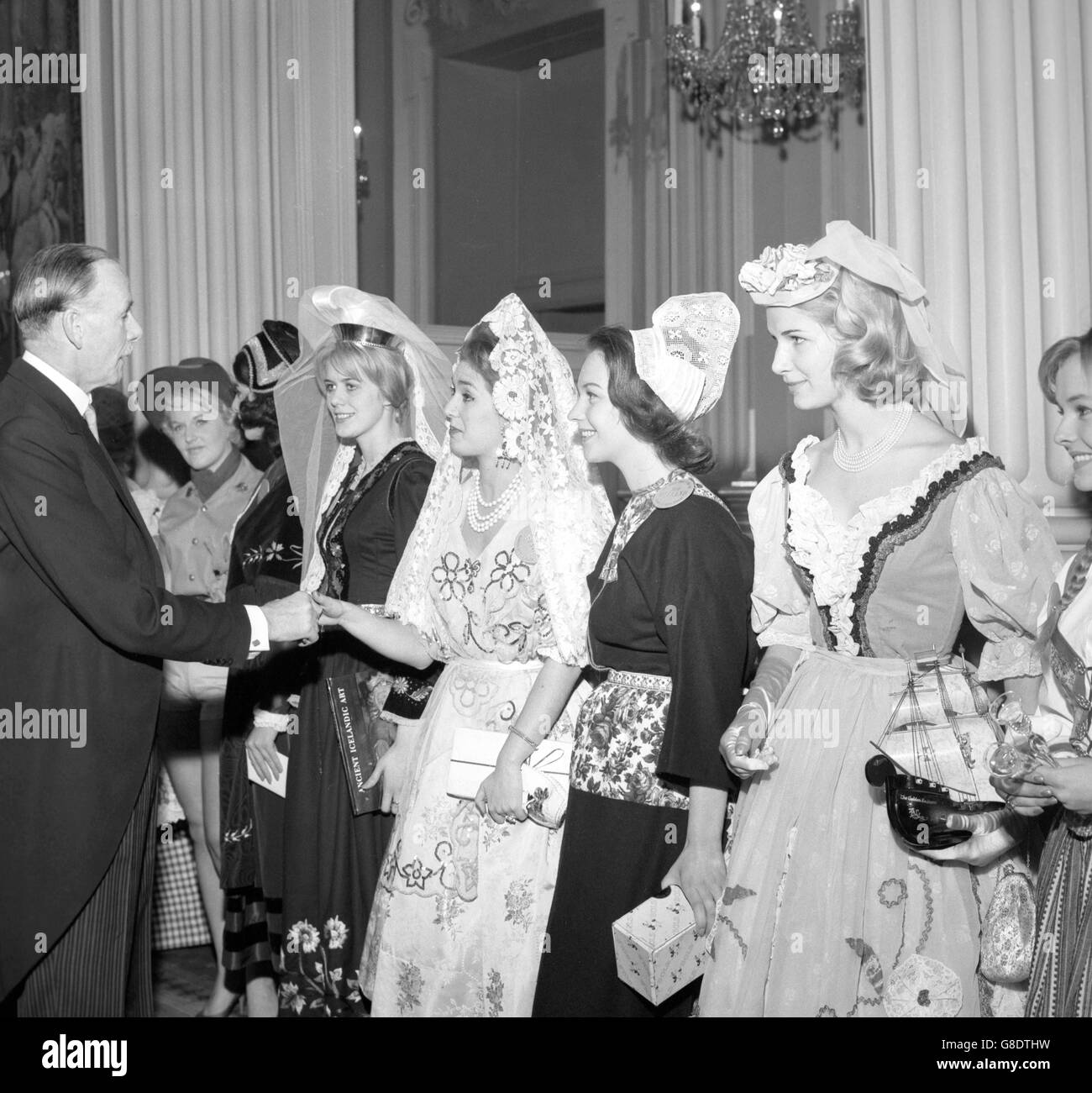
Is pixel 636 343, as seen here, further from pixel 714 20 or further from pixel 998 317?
pixel 714 20

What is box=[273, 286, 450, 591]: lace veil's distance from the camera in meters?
3.09

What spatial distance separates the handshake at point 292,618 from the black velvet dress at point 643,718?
604 mm

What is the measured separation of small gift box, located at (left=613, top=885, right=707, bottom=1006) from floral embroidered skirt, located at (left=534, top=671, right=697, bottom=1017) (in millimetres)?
107

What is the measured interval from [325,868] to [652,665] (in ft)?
3.47

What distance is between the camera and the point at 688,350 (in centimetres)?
246

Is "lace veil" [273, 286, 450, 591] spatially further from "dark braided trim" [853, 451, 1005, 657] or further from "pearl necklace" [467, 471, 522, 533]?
"dark braided trim" [853, 451, 1005, 657]

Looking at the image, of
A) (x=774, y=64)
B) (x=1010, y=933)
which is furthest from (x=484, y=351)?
(x=774, y=64)

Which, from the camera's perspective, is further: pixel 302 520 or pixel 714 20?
pixel 714 20

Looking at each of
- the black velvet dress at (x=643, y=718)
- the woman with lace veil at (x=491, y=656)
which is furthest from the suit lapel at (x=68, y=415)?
the black velvet dress at (x=643, y=718)

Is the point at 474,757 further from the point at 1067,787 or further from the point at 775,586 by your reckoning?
the point at 1067,787

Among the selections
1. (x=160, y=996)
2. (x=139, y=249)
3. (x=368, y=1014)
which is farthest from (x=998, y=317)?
(x=139, y=249)

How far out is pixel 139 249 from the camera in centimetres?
489
